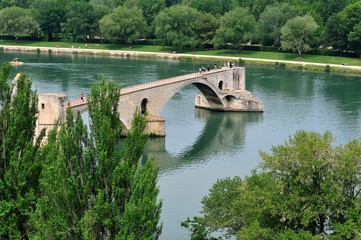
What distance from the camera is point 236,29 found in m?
103

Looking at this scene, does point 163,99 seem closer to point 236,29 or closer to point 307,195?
point 307,195

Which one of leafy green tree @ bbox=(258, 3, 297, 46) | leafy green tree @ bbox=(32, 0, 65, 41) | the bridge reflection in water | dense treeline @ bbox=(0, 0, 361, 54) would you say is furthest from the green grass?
the bridge reflection in water

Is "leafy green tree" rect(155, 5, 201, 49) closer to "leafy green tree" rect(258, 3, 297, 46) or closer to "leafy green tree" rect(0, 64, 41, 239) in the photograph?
"leafy green tree" rect(258, 3, 297, 46)

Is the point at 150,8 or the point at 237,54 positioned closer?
the point at 237,54

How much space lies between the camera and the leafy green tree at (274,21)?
343 ft

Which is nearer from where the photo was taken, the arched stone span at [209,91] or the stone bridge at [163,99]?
the stone bridge at [163,99]

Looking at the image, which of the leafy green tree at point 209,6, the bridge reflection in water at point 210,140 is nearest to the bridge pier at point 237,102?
the bridge reflection in water at point 210,140

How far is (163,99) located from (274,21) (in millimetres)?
55770

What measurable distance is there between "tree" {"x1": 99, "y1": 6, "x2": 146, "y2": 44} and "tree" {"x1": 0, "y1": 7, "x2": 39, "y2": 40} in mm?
15039

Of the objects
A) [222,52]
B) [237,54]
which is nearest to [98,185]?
[237,54]

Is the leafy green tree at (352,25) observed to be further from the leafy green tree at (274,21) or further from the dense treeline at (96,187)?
the dense treeline at (96,187)

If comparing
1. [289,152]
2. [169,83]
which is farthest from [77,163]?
[169,83]

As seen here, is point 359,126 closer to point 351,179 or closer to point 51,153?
point 351,179

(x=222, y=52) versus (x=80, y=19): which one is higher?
(x=80, y=19)
